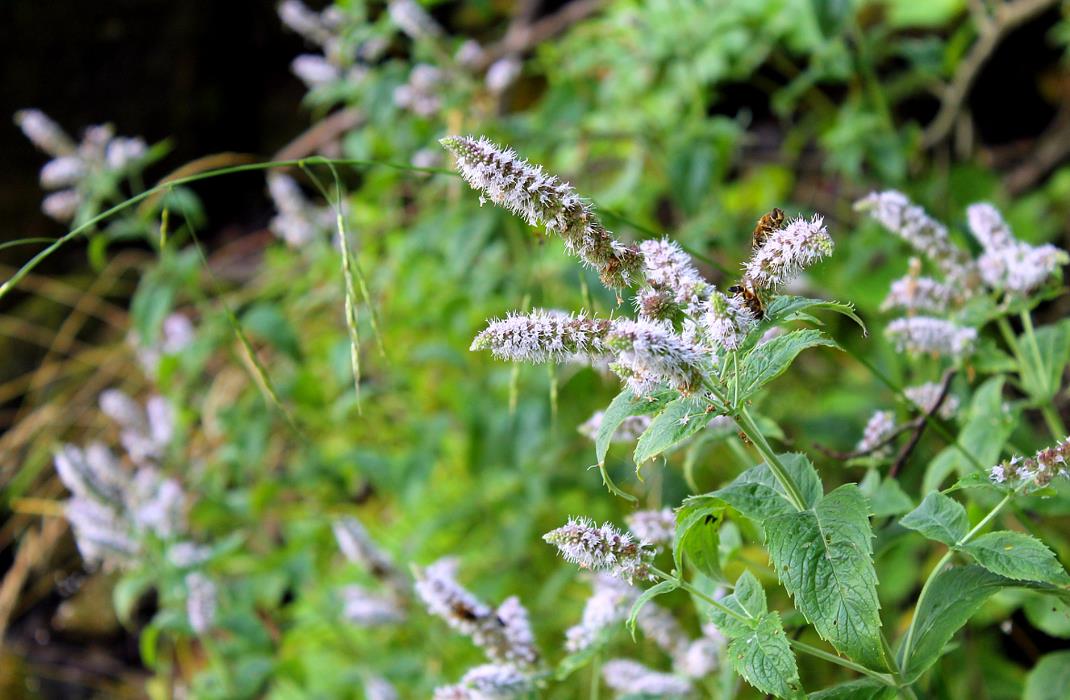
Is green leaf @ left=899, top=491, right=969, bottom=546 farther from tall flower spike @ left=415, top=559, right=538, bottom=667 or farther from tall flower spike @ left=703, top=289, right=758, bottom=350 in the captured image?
tall flower spike @ left=415, top=559, right=538, bottom=667

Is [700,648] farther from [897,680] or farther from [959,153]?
[959,153]

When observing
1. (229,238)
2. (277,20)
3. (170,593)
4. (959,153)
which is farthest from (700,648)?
(277,20)

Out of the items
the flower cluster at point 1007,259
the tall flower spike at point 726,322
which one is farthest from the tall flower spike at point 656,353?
the flower cluster at point 1007,259

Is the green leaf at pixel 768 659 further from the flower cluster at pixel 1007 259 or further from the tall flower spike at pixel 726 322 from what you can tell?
the flower cluster at pixel 1007 259

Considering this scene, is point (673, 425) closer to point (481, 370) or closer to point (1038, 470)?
point (1038, 470)

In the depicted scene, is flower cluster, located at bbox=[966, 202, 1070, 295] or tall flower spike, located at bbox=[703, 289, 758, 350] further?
flower cluster, located at bbox=[966, 202, 1070, 295]

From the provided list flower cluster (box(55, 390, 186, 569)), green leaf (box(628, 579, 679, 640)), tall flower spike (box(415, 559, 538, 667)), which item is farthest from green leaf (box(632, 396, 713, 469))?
flower cluster (box(55, 390, 186, 569))
